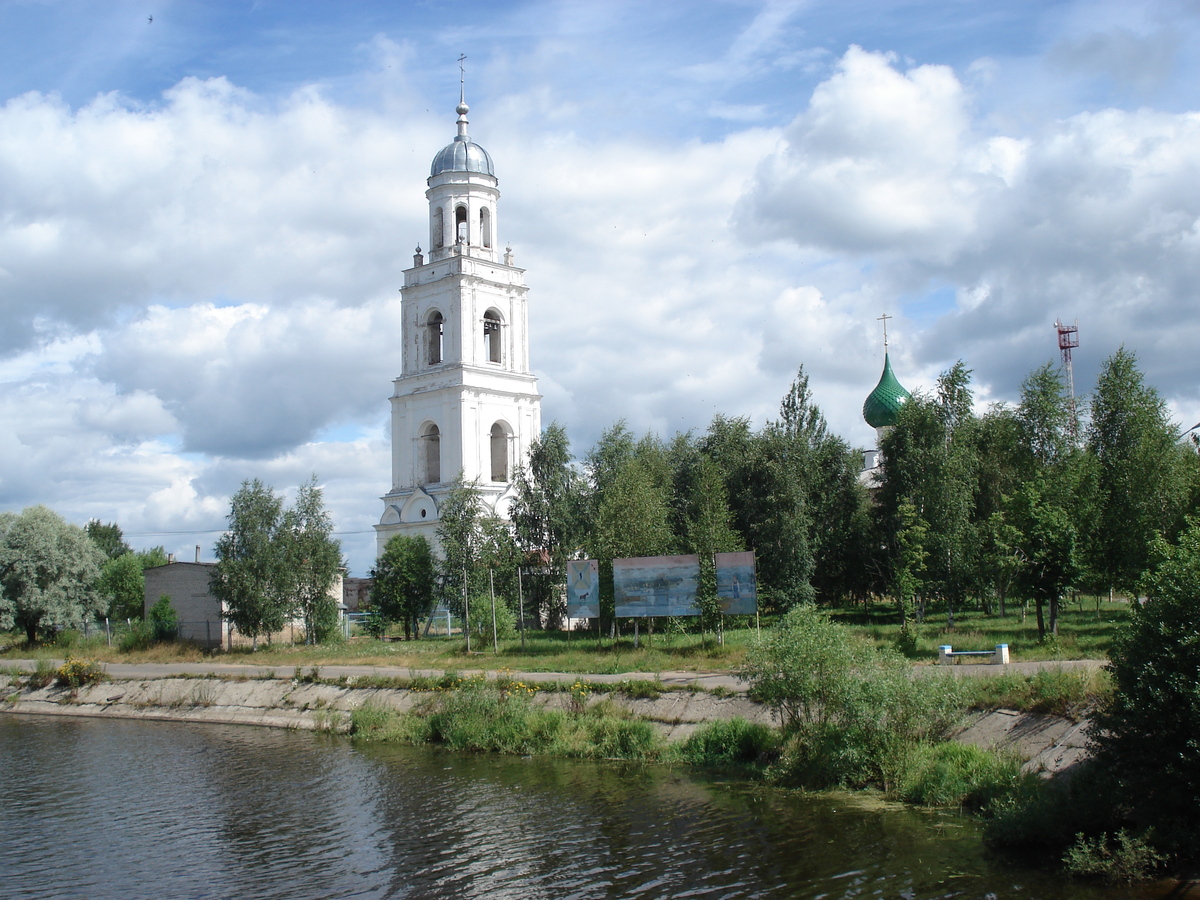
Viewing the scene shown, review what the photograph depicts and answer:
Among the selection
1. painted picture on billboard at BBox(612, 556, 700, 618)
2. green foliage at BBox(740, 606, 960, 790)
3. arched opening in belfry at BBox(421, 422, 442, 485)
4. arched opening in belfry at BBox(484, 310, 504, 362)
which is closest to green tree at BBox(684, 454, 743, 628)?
painted picture on billboard at BBox(612, 556, 700, 618)

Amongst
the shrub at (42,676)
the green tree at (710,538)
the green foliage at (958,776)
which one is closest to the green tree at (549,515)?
the green tree at (710,538)

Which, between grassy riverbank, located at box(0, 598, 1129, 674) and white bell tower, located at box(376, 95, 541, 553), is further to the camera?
white bell tower, located at box(376, 95, 541, 553)

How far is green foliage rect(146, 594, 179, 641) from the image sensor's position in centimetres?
4678

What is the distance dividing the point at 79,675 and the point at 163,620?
1547 centimetres

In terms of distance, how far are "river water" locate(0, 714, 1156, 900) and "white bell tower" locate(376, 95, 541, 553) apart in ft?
111

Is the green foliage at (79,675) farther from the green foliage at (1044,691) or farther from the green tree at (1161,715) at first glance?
the green tree at (1161,715)

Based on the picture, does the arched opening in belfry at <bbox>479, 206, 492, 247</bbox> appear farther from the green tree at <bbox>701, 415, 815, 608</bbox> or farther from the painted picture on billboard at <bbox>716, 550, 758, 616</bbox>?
the painted picture on billboard at <bbox>716, 550, 758, 616</bbox>

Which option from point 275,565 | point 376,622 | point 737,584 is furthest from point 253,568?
point 737,584

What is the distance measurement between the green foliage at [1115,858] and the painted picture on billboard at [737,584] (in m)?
16.5

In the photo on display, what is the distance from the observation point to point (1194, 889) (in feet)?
41.6

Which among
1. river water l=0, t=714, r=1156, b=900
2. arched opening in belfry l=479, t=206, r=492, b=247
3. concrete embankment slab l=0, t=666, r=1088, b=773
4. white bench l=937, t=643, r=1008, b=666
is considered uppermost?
arched opening in belfry l=479, t=206, r=492, b=247

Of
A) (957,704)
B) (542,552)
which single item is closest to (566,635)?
(542,552)

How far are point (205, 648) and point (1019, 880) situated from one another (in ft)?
124

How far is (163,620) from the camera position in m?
51.7
